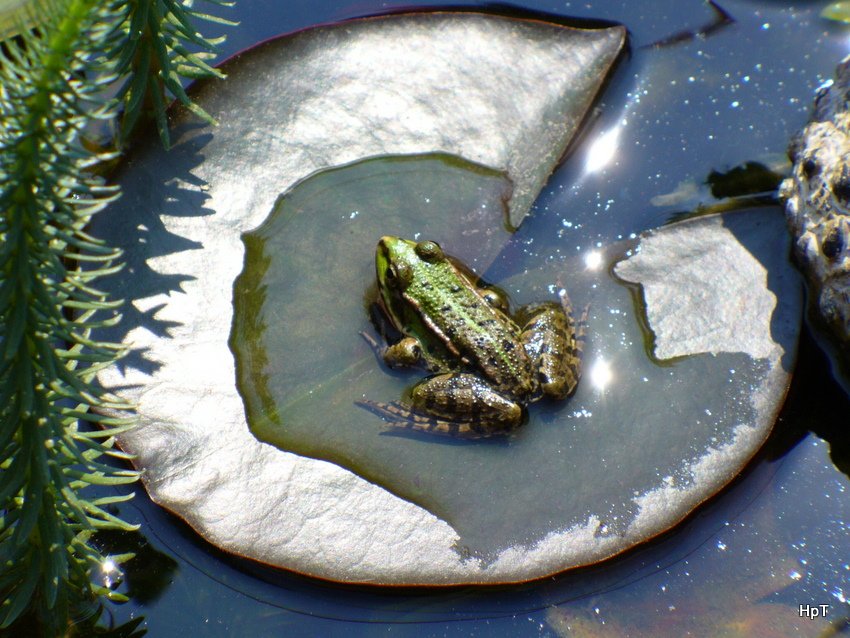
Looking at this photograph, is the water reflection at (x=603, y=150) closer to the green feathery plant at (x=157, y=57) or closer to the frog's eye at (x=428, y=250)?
the frog's eye at (x=428, y=250)

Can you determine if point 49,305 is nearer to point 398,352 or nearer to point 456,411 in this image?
point 398,352

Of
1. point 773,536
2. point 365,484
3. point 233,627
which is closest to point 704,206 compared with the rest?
Answer: point 773,536

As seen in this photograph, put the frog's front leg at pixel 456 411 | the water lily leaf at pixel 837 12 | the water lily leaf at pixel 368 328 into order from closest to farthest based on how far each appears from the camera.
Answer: the water lily leaf at pixel 368 328, the frog's front leg at pixel 456 411, the water lily leaf at pixel 837 12

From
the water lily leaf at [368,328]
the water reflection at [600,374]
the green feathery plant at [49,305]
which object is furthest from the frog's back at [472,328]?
the green feathery plant at [49,305]

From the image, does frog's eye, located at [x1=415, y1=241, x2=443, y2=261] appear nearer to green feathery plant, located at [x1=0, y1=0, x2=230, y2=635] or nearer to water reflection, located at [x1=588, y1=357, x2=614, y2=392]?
water reflection, located at [x1=588, y1=357, x2=614, y2=392]

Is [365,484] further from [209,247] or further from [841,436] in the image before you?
[841,436]

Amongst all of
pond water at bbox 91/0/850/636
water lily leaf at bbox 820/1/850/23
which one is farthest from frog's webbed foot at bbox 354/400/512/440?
water lily leaf at bbox 820/1/850/23
